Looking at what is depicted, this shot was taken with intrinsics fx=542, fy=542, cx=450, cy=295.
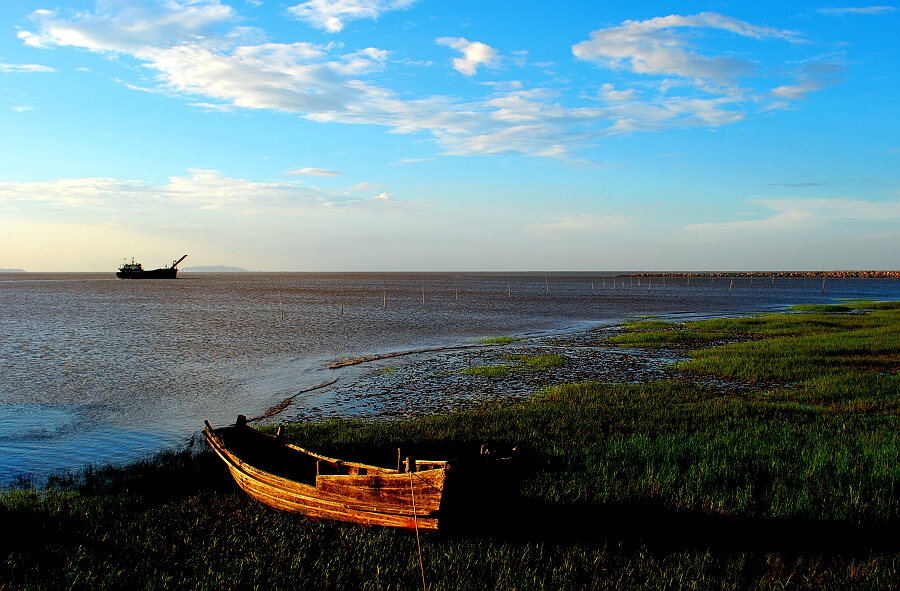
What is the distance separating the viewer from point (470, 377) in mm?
23828

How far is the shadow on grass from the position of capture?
26.6 feet

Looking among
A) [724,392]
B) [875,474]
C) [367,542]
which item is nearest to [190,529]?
[367,542]

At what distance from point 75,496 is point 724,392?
63.2 ft

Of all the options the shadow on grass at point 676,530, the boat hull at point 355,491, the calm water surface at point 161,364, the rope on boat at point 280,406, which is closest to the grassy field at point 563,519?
the shadow on grass at point 676,530

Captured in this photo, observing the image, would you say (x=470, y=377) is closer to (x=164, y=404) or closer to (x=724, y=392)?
(x=724, y=392)

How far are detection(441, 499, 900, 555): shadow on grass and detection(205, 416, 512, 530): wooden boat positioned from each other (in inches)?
21.2

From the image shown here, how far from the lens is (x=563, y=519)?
9242mm

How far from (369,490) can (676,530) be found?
195 inches

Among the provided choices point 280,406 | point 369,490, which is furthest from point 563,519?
point 280,406

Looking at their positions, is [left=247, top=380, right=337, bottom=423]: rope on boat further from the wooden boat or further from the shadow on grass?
the shadow on grass

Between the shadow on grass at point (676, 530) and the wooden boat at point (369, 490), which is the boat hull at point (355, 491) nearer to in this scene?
the wooden boat at point (369, 490)

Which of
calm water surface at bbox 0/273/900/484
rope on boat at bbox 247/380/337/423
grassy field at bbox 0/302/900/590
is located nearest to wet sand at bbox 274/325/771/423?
rope on boat at bbox 247/380/337/423

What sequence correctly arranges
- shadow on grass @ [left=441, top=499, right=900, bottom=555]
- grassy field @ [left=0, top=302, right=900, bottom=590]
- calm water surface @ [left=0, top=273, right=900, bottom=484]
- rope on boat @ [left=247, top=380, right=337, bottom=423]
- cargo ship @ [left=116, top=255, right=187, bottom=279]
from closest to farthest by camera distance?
grassy field @ [left=0, top=302, right=900, bottom=590], shadow on grass @ [left=441, top=499, right=900, bottom=555], calm water surface @ [left=0, top=273, right=900, bottom=484], rope on boat @ [left=247, top=380, right=337, bottom=423], cargo ship @ [left=116, top=255, right=187, bottom=279]

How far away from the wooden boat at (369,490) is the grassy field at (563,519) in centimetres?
27
